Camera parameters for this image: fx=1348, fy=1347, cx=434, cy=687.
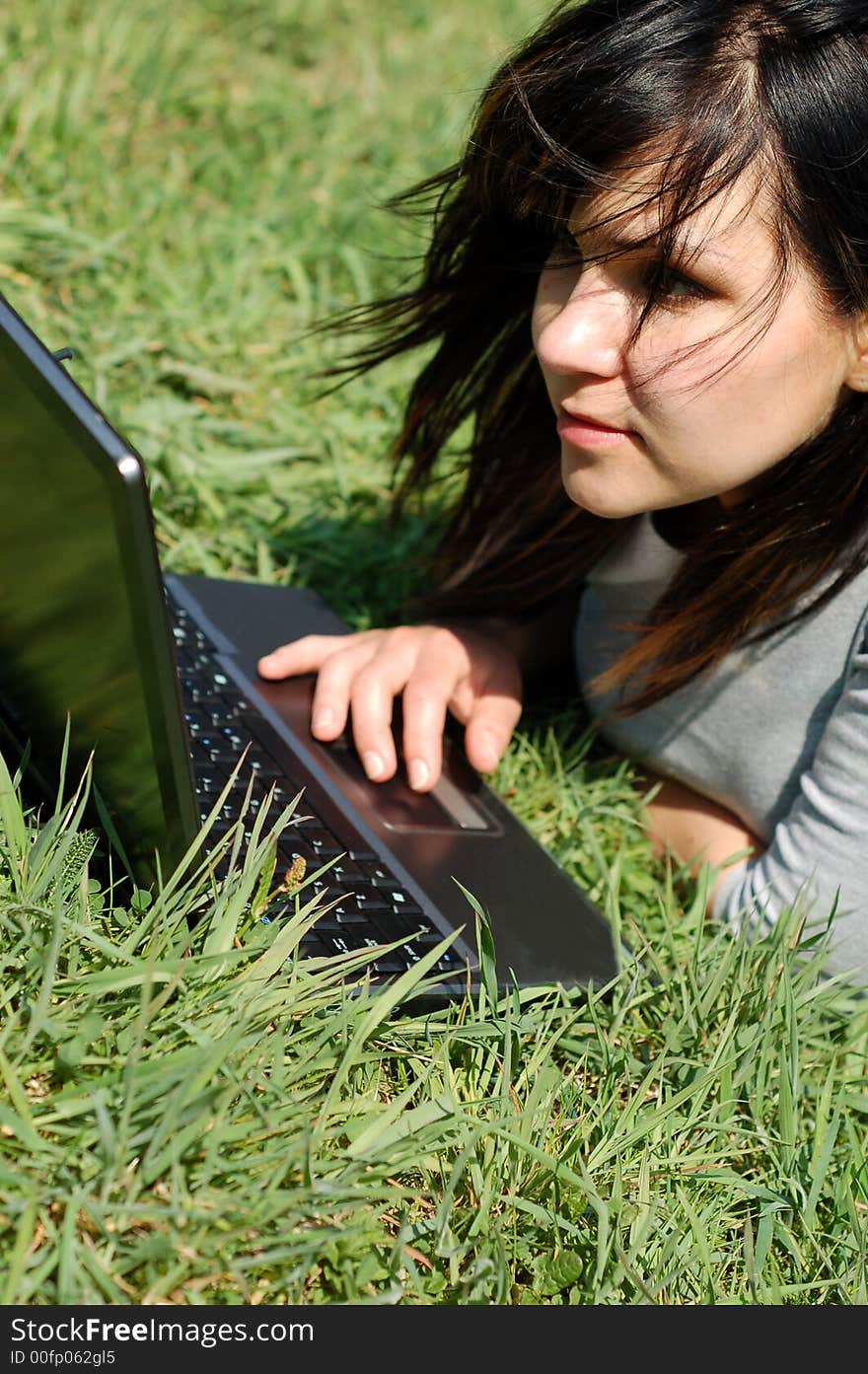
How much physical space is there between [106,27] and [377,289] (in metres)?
1.00

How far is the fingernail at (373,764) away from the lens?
1.75 m

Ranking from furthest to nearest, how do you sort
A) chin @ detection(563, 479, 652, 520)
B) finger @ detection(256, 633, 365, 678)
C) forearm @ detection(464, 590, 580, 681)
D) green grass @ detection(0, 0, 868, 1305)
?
forearm @ detection(464, 590, 580, 681)
finger @ detection(256, 633, 365, 678)
chin @ detection(563, 479, 652, 520)
green grass @ detection(0, 0, 868, 1305)

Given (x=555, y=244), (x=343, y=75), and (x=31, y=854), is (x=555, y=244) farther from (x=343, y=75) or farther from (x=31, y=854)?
(x=343, y=75)

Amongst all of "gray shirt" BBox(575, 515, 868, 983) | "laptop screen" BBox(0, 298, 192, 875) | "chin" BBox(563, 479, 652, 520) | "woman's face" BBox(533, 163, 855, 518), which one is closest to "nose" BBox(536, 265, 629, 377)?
"woman's face" BBox(533, 163, 855, 518)

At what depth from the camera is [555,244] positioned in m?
1.69

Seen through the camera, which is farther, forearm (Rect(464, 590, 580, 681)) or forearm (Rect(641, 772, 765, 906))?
forearm (Rect(464, 590, 580, 681))

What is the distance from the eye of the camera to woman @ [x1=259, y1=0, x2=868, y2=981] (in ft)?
4.67

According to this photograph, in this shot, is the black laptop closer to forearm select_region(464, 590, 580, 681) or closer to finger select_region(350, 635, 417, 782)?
finger select_region(350, 635, 417, 782)

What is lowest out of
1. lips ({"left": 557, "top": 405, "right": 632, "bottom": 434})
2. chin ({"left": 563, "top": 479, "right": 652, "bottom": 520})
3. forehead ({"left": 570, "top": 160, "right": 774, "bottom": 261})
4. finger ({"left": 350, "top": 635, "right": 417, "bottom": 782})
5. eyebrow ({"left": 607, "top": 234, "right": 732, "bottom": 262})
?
finger ({"left": 350, "top": 635, "right": 417, "bottom": 782})

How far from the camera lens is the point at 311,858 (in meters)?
1.46

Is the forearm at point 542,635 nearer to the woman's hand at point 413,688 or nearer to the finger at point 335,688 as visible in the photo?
the woman's hand at point 413,688

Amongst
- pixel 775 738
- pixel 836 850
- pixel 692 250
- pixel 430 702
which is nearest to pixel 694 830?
pixel 775 738

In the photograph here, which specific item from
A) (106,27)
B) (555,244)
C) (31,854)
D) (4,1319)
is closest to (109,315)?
(106,27)

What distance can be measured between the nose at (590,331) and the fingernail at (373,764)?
55cm
